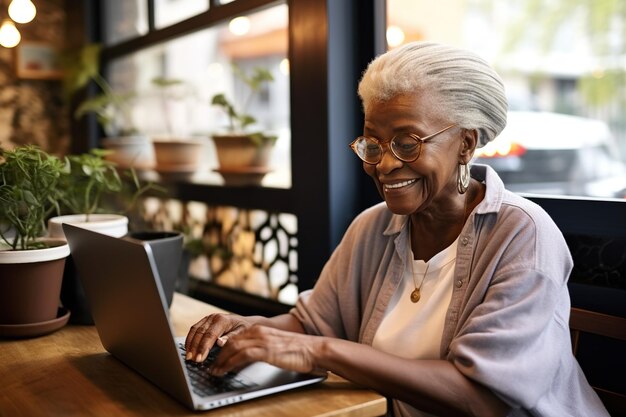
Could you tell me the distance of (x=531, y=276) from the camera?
4.47ft

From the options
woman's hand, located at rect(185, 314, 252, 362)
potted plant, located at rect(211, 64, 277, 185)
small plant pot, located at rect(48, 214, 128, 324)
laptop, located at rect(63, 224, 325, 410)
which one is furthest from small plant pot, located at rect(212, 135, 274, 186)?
laptop, located at rect(63, 224, 325, 410)

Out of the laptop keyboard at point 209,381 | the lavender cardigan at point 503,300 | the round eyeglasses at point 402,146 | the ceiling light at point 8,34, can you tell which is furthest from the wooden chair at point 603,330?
the ceiling light at point 8,34

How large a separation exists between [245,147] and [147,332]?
159 centimetres

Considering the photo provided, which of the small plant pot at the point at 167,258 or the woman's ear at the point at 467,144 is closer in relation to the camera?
the woman's ear at the point at 467,144

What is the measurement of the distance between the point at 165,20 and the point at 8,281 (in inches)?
83.1

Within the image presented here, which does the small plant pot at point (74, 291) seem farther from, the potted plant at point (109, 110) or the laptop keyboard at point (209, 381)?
the potted plant at point (109, 110)

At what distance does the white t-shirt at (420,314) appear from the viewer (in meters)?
1.55

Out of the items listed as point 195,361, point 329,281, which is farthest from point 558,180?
point 195,361

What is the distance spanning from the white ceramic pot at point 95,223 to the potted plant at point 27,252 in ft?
0.35

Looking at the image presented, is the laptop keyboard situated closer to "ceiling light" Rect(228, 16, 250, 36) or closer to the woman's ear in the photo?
the woman's ear

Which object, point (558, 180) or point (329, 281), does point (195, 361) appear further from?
point (558, 180)

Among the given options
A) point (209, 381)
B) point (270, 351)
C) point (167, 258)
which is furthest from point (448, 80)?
point (167, 258)

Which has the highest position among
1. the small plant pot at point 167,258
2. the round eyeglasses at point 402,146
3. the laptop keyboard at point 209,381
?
the round eyeglasses at point 402,146

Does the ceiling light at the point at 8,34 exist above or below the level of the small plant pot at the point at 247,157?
above
